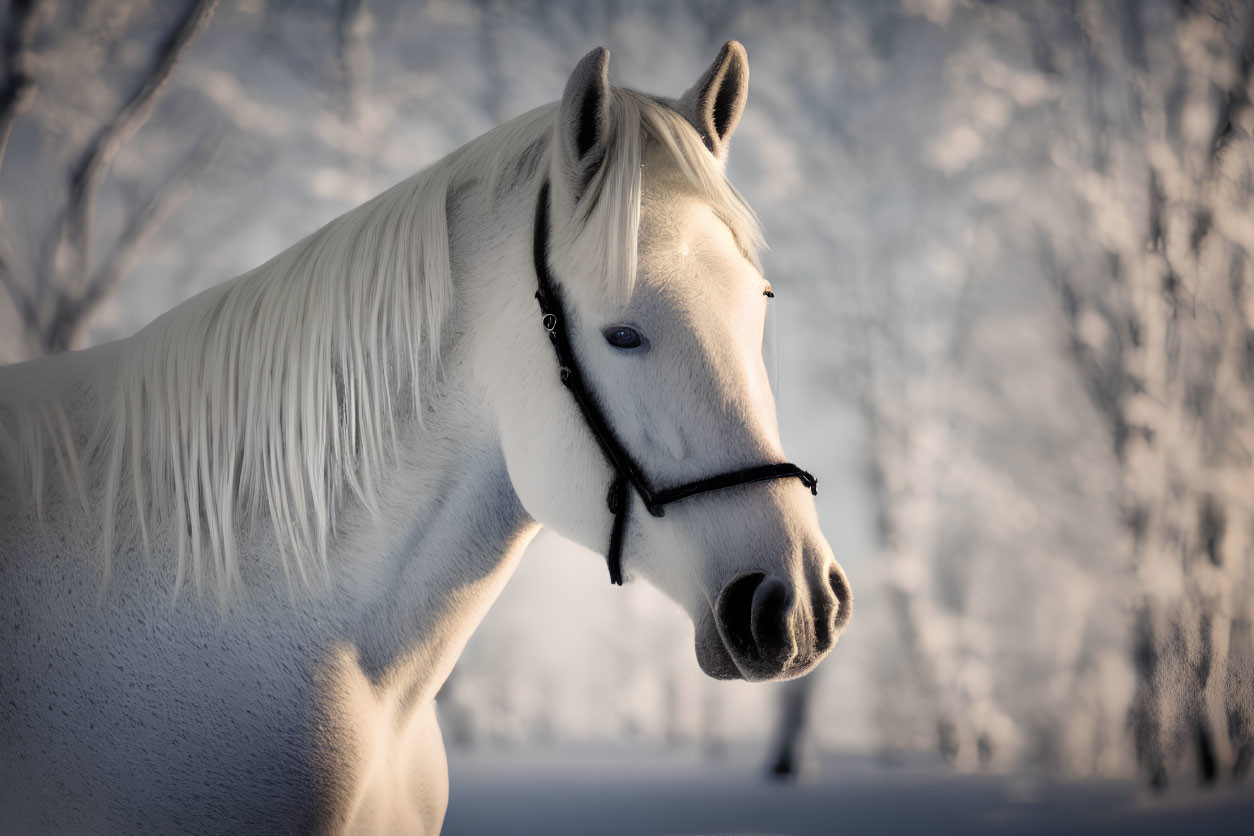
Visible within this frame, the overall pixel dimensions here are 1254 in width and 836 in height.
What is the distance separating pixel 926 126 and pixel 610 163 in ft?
5.37

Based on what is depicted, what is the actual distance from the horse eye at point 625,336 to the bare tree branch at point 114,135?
1.61 m

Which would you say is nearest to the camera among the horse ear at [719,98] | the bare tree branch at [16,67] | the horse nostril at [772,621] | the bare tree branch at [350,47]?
the horse nostril at [772,621]

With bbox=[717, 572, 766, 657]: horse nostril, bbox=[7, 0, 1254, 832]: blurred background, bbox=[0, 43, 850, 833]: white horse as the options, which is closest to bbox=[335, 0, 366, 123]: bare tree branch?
bbox=[7, 0, 1254, 832]: blurred background

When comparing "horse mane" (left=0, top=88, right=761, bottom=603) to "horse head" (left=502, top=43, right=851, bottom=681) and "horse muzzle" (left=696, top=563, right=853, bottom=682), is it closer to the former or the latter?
"horse head" (left=502, top=43, right=851, bottom=681)

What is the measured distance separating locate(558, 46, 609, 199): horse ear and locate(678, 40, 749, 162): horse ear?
12 centimetres

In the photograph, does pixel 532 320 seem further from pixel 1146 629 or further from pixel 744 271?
pixel 1146 629

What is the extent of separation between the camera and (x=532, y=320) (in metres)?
0.55

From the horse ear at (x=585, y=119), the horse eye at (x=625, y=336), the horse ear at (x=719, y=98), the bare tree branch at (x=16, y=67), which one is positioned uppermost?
the bare tree branch at (x=16, y=67)

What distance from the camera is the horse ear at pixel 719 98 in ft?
2.07

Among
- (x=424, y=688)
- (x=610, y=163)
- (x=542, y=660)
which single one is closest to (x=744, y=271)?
(x=610, y=163)

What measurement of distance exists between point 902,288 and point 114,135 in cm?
187

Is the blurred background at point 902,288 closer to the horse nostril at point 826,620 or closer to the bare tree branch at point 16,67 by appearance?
the bare tree branch at point 16,67

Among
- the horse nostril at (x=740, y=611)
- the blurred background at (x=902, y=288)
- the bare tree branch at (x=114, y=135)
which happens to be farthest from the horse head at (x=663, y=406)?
the bare tree branch at (x=114, y=135)

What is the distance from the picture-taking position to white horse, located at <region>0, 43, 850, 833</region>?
0.51m
